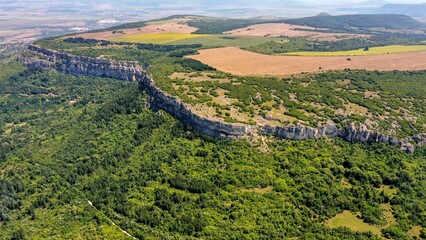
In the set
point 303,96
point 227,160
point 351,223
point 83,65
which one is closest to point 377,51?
point 303,96

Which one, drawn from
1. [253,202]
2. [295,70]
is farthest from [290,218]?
[295,70]

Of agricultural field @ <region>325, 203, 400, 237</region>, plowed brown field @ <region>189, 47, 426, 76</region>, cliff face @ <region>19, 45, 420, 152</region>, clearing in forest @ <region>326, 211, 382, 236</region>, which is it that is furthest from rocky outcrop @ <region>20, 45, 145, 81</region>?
agricultural field @ <region>325, 203, 400, 237</region>

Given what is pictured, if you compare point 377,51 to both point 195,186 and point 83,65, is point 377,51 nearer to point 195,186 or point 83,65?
point 83,65

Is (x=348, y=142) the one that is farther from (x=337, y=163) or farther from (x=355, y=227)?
(x=355, y=227)

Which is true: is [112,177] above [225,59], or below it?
below

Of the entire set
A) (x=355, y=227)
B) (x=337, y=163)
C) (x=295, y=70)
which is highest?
(x=295, y=70)

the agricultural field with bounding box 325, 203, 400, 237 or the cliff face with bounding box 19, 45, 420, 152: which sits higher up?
the cliff face with bounding box 19, 45, 420, 152

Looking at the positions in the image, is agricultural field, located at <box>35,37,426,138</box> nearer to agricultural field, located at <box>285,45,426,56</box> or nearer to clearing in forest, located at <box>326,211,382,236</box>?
clearing in forest, located at <box>326,211,382,236</box>
